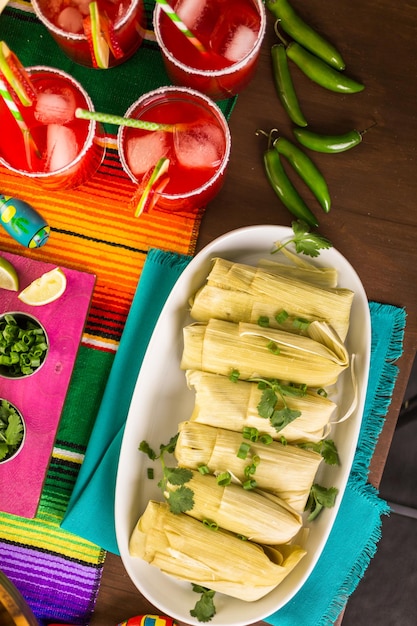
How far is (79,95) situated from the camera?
4.87ft

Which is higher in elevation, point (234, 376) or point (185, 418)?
point (234, 376)

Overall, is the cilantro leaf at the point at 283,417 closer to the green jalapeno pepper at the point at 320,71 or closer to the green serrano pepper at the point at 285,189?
the green serrano pepper at the point at 285,189

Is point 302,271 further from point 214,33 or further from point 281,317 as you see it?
point 214,33

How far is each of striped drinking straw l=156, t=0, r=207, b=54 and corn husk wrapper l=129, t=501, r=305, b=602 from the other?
42.8 inches

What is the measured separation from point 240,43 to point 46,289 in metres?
0.79

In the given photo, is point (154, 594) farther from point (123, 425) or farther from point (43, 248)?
point (43, 248)

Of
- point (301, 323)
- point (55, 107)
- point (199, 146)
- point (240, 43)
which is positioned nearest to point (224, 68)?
point (240, 43)

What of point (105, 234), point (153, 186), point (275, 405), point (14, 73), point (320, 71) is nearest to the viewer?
point (14, 73)

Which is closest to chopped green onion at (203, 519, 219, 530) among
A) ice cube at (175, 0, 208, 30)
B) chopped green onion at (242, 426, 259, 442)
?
chopped green onion at (242, 426, 259, 442)

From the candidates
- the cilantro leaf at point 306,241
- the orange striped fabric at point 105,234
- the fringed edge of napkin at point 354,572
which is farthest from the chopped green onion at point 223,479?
the cilantro leaf at point 306,241

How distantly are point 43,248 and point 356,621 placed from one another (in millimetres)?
1833

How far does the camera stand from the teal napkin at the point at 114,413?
166 centimetres

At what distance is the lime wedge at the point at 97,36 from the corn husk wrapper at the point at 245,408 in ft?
2.55

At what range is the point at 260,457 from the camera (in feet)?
4.92
